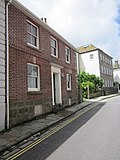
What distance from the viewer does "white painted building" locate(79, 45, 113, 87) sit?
139 feet

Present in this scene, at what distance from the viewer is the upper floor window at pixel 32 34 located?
482 inches

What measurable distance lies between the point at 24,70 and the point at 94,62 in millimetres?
33478

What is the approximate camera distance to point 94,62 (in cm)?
4284

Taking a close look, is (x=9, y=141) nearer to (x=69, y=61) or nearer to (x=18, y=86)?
(x=18, y=86)

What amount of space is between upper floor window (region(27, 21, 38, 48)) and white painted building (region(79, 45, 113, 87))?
3056 cm

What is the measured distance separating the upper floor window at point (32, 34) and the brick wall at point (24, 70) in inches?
11.8

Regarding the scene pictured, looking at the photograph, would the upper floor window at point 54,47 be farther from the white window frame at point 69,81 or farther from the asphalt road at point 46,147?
the asphalt road at point 46,147

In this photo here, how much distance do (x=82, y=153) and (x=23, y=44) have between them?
756 centimetres

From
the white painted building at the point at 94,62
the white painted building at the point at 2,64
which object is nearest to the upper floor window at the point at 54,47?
the white painted building at the point at 2,64

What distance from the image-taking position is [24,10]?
11344mm

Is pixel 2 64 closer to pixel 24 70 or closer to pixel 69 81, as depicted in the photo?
pixel 24 70

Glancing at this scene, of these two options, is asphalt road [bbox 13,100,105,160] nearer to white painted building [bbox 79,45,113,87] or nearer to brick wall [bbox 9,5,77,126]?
brick wall [bbox 9,5,77,126]

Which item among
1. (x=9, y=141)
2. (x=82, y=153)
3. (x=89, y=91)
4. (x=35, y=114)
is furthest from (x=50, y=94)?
(x=89, y=91)

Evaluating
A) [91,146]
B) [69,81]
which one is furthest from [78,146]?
[69,81]
